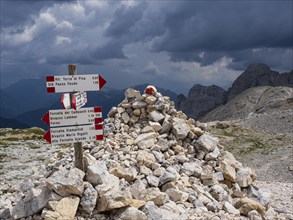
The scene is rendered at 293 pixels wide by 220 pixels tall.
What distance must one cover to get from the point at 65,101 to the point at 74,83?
2.19 feet

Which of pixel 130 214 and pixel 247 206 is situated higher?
pixel 130 214

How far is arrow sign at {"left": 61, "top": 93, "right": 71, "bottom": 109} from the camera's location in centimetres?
1159

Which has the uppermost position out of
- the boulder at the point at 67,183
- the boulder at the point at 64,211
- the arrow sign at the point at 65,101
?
the arrow sign at the point at 65,101

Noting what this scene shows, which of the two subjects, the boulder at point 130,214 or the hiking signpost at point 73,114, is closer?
the hiking signpost at point 73,114

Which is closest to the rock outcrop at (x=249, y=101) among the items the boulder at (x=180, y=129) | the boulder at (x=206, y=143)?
the boulder at (x=206, y=143)

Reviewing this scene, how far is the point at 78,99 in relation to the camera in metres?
12.0

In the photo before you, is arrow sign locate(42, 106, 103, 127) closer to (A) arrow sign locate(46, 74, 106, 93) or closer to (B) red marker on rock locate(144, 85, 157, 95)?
(A) arrow sign locate(46, 74, 106, 93)

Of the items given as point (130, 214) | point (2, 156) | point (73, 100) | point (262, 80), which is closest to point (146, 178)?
point (130, 214)

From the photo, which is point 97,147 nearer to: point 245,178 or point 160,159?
point 160,159

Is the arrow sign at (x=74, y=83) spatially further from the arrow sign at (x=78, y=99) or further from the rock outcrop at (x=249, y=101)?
the rock outcrop at (x=249, y=101)

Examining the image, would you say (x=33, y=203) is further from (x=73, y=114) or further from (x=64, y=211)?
(x=73, y=114)

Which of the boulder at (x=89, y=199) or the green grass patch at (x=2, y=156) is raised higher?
the boulder at (x=89, y=199)

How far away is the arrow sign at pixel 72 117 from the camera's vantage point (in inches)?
465

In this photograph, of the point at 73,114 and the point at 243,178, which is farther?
the point at 243,178
